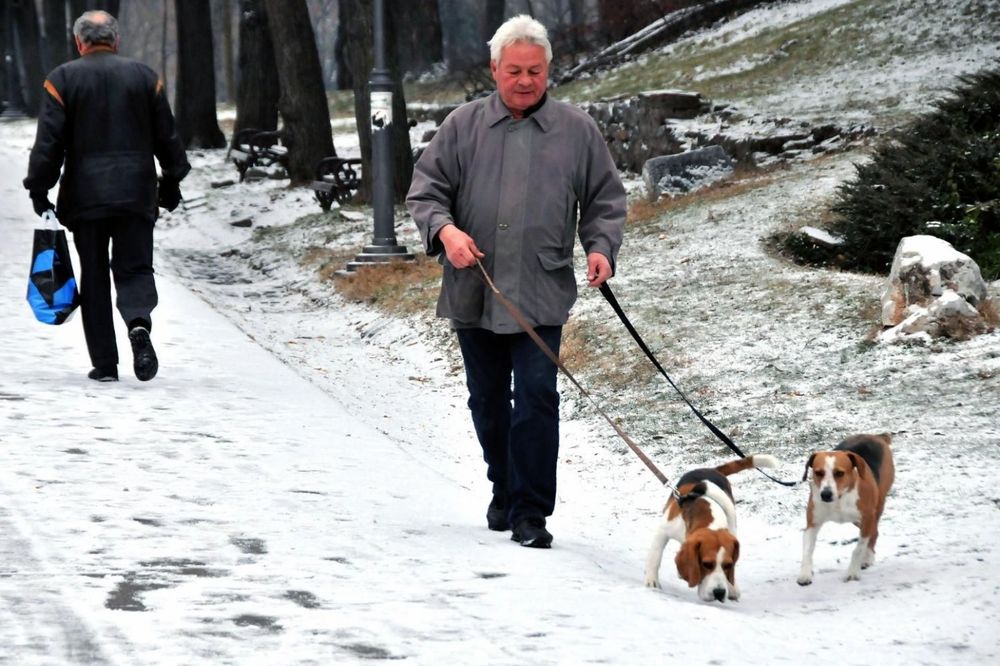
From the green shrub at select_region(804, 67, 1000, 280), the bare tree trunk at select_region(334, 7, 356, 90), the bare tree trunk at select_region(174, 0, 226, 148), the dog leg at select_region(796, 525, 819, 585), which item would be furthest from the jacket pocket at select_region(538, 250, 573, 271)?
the bare tree trunk at select_region(334, 7, 356, 90)

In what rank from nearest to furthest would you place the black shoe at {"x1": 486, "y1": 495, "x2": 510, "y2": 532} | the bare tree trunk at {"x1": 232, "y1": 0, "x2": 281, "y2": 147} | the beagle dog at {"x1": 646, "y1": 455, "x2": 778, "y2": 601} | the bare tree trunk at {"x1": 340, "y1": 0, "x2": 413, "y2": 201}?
1. the beagle dog at {"x1": 646, "y1": 455, "x2": 778, "y2": 601}
2. the black shoe at {"x1": 486, "y1": 495, "x2": 510, "y2": 532}
3. the bare tree trunk at {"x1": 340, "y1": 0, "x2": 413, "y2": 201}
4. the bare tree trunk at {"x1": 232, "y1": 0, "x2": 281, "y2": 147}

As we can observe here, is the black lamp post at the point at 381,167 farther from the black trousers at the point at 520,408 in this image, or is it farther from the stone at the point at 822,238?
the black trousers at the point at 520,408

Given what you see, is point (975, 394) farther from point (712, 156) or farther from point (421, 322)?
point (712, 156)

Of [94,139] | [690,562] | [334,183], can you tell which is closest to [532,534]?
[690,562]

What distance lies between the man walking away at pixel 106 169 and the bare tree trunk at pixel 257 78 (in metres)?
19.5

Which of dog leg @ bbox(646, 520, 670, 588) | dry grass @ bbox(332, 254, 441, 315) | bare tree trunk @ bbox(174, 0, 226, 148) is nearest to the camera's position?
dog leg @ bbox(646, 520, 670, 588)

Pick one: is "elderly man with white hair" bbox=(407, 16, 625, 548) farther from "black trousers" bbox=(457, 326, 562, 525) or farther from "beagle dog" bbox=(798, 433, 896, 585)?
"beagle dog" bbox=(798, 433, 896, 585)

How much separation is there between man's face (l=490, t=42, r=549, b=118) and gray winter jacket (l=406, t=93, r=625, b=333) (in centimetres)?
8

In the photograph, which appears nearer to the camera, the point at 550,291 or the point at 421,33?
the point at 550,291

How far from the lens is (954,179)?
1151 cm

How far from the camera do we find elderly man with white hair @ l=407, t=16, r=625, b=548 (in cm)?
532

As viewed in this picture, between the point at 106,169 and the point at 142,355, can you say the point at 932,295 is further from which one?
the point at 106,169

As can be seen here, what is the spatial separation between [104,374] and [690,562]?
176 inches

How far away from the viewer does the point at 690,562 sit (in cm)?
503
